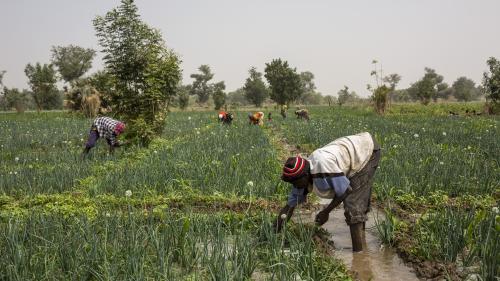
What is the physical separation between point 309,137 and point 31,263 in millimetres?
10175

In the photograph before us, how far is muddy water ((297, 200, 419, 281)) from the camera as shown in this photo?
153 inches

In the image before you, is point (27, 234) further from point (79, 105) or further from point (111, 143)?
point (79, 105)

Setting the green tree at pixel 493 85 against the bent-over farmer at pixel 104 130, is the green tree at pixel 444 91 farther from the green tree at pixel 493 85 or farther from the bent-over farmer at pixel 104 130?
the bent-over farmer at pixel 104 130

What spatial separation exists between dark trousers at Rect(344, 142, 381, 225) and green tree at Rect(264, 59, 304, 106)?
3955cm

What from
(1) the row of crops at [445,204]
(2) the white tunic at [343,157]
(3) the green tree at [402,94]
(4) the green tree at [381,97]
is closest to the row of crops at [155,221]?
(2) the white tunic at [343,157]

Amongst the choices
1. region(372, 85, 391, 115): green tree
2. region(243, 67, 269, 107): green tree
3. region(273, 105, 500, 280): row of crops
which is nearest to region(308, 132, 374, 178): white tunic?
region(273, 105, 500, 280): row of crops

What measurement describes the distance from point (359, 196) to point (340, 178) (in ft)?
1.83

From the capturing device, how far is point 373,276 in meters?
3.87

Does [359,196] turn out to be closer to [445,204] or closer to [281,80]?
[445,204]

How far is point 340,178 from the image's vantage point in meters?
3.99

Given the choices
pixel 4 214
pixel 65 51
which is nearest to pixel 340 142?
pixel 4 214

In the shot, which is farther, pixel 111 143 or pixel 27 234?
pixel 111 143

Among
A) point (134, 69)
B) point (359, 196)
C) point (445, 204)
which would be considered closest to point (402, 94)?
point (134, 69)

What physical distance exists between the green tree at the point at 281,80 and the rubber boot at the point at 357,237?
39.8m
